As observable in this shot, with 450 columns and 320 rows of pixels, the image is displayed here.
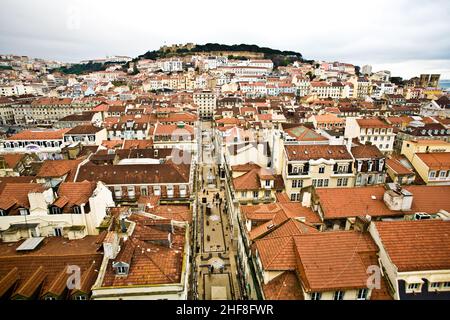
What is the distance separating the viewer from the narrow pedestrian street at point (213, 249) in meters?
20.3

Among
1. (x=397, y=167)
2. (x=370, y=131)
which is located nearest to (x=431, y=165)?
(x=397, y=167)

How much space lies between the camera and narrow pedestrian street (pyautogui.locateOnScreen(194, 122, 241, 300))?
20.3m

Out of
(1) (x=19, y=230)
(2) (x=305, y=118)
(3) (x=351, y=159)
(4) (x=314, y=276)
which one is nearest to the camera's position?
Answer: (4) (x=314, y=276)

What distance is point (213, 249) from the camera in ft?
82.3

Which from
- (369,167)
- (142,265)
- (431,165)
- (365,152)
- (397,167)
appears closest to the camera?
(142,265)

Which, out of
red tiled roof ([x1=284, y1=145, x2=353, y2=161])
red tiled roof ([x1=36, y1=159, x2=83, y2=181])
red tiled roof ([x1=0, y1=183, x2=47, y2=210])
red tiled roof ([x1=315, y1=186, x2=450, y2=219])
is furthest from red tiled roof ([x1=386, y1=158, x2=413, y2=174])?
red tiled roof ([x1=36, y1=159, x2=83, y2=181])

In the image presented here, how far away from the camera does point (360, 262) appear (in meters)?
13.2

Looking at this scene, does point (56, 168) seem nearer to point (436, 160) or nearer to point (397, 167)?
point (397, 167)
